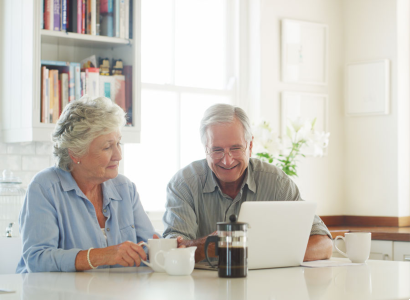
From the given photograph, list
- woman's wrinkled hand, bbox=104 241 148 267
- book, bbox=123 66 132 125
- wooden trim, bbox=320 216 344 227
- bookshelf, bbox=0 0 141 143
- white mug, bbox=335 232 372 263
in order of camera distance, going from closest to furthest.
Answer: woman's wrinkled hand, bbox=104 241 148 267 → white mug, bbox=335 232 372 263 → bookshelf, bbox=0 0 141 143 → book, bbox=123 66 132 125 → wooden trim, bbox=320 216 344 227

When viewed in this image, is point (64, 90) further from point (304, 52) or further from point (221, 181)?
point (304, 52)

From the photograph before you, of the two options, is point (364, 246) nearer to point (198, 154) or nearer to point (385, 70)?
point (198, 154)

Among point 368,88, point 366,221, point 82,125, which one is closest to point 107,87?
point 82,125

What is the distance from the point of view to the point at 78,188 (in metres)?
2.40

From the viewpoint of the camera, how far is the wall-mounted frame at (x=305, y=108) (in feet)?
15.2

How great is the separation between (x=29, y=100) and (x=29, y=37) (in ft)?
1.12

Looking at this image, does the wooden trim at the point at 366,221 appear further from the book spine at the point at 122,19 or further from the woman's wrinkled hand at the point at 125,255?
the woman's wrinkled hand at the point at 125,255

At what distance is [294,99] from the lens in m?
4.68

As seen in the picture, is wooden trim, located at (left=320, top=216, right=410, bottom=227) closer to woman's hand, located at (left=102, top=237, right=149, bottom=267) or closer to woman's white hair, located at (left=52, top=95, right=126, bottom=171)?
woman's white hair, located at (left=52, top=95, right=126, bottom=171)

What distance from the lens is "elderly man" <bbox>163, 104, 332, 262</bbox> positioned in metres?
2.55

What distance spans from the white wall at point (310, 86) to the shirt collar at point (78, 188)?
2.13 m

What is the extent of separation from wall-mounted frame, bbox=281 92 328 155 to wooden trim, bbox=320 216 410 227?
57 centimetres

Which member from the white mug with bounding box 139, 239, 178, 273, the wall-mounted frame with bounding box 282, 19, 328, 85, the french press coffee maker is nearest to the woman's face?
the white mug with bounding box 139, 239, 178, 273

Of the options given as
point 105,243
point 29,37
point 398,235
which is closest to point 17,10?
point 29,37
